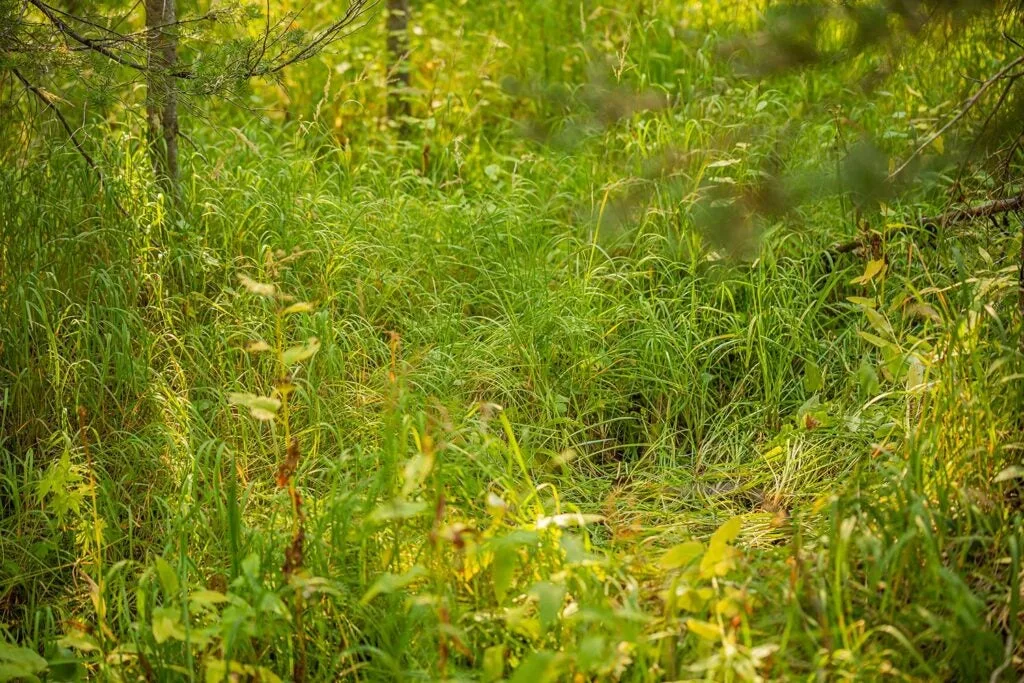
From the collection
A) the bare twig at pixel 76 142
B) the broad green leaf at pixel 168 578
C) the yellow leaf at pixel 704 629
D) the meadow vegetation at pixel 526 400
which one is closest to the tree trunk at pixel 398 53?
the meadow vegetation at pixel 526 400

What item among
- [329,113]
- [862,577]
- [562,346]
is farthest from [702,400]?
[329,113]

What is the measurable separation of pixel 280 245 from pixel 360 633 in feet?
6.43

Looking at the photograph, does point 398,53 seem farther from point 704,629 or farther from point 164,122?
point 704,629

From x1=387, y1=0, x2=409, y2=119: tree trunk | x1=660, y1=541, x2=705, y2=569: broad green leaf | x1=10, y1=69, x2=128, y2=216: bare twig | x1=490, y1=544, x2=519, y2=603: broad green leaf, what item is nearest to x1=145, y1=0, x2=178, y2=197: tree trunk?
x1=10, y1=69, x2=128, y2=216: bare twig

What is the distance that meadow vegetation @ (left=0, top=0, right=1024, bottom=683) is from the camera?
2.27 m

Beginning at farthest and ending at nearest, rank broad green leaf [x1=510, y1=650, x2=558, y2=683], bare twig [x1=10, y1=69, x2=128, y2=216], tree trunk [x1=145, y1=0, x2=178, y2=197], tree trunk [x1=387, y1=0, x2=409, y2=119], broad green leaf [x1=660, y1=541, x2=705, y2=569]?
tree trunk [x1=387, y1=0, x2=409, y2=119], tree trunk [x1=145, y1=0, x2=178, y2=197], bare twig [x1=10, y1=69, x2=128, y2=216], broad green leaf [x1=660, y1=541, x2=705, y2=569], broad green leaf [x1=510, y1=650, x2=558, y2=683]

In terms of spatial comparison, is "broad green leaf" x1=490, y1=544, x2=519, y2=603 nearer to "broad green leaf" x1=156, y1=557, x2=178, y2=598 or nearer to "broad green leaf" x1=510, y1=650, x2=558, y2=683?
"broad green leaf" x1=510, y1=650, x2=558, y2=683

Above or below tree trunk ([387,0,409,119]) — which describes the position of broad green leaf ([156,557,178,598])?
below

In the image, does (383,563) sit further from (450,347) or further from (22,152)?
(22,152)

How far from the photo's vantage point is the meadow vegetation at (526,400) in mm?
2270

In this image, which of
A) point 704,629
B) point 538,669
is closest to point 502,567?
point 538,669

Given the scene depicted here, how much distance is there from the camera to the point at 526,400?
139 inches

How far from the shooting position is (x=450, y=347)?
362 centimetres

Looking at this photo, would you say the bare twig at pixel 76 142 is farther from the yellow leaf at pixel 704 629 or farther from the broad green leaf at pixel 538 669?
the yellow leaf at pixel 704 629
